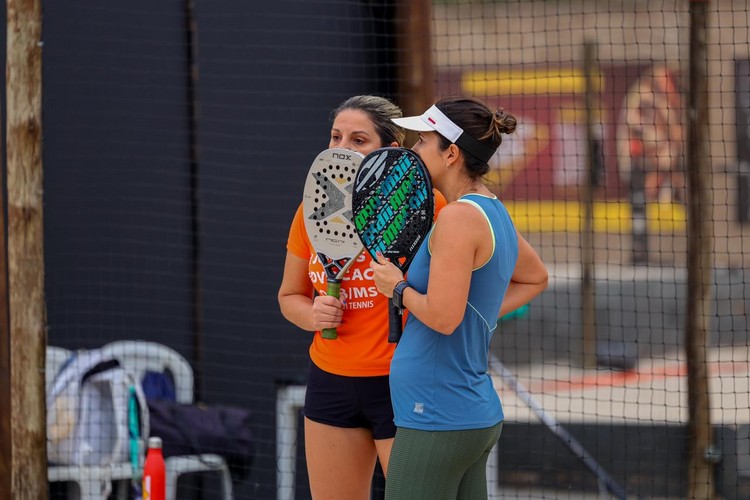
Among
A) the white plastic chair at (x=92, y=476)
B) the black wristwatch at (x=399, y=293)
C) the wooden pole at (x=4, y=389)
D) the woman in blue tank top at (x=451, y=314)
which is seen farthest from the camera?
the white plastic chair at (x=92, y=476)

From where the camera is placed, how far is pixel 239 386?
5.34 m

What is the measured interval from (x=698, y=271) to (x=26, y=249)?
3.39 meters

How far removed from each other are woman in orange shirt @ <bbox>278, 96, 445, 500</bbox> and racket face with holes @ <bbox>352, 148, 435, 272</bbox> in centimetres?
23

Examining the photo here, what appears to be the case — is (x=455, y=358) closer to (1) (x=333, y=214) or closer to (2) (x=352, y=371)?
(2) (x=352, y=371)

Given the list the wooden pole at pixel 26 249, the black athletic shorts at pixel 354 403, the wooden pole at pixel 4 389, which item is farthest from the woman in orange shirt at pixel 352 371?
the wooden pole at pixel 4 389

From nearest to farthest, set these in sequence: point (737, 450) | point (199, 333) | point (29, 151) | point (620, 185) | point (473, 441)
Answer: point (473, 441), point (29, 151), point (199, 333), point (737, 450), point (620, 185)

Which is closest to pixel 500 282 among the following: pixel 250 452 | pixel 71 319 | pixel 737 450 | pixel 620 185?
pixel 250 452

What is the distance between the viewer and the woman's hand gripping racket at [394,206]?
269 centimetres

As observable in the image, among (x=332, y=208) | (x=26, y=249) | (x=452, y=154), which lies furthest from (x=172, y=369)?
(x=452, y=154)

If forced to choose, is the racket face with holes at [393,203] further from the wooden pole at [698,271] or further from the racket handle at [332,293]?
the wooden pole at [698,271]

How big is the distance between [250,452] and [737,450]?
8.91ft

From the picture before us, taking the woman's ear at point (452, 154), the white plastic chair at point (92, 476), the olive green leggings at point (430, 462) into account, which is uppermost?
the woman's ear at point (452, 154)

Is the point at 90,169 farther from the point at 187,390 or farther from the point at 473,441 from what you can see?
the point at 473,441

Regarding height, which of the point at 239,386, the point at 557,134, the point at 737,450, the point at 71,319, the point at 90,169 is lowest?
the point at 737,450
